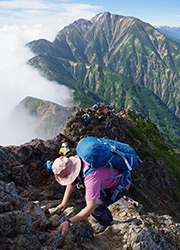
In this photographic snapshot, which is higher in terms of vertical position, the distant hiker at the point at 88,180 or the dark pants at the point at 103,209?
the distant hiker at the point at 88,180

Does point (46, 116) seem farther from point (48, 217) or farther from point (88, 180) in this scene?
point (88, 180)

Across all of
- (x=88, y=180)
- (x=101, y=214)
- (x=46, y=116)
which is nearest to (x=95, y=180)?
(x=88, y=180)

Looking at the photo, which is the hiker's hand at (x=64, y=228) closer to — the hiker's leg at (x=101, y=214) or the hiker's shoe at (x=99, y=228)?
the hiker's leg at (x=101, y=214)

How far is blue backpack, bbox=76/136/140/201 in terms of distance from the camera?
7.60 meters

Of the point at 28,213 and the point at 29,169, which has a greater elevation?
the point at 28,213

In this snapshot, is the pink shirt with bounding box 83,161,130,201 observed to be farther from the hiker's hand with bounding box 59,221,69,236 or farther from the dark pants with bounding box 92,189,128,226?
the dark pants with bounding box 92,189,128,226

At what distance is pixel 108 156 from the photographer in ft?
25.9

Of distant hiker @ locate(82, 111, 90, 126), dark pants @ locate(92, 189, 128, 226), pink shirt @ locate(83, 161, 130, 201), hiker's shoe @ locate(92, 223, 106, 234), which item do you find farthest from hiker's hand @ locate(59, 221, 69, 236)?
distant hiker @ locate(82, 111, 90, 126)

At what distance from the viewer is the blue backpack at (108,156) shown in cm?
760

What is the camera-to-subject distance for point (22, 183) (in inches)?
634

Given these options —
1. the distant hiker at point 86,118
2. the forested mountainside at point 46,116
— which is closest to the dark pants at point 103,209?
the distant hiker at point 86,118

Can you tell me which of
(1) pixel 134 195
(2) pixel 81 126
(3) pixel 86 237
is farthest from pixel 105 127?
(3) pixel 86 237

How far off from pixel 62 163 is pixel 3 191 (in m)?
3.50

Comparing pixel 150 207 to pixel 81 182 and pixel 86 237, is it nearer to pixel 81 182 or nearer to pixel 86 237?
pixel 86 237
